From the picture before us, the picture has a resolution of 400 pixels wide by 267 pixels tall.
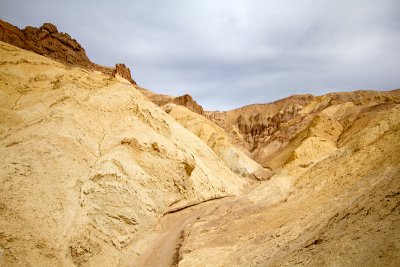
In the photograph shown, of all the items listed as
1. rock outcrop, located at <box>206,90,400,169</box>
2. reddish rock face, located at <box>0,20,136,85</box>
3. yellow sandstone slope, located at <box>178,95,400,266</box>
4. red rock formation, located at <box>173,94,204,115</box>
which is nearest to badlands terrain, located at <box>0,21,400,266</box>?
yellow sandstone slope, located at <box>178,95,400,266</box>

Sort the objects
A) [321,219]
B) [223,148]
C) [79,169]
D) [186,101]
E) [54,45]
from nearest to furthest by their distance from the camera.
Answer: 1. [321,219]
2. [79,169]
3. [223,148]
4. [54,45]
5. [186,101]

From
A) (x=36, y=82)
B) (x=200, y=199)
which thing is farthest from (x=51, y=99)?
(x=200, y=199)

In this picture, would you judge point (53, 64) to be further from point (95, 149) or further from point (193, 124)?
point (193, 124)

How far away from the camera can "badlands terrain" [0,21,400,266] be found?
28.6ft

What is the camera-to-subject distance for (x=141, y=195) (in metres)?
16.6

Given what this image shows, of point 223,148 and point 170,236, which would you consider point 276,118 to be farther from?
point 170,236

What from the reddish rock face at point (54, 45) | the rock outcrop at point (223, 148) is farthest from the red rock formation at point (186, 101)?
the reddish rock face at point (54, 45)

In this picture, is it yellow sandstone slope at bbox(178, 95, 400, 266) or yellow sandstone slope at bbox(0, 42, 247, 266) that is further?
yellow sandstone slope at bbox(0, 42, 247, 266)

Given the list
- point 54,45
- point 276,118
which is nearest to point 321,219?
point 54,45

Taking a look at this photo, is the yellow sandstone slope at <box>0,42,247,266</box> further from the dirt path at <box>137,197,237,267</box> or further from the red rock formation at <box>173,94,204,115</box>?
the red rock formation at <box>173,94,204,115</box>

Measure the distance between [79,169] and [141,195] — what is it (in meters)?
3.62

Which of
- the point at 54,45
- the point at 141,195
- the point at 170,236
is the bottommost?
the point at 170,236

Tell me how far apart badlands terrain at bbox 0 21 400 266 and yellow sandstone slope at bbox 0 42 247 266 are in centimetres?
6

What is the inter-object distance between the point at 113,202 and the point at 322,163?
14004 millimetres
